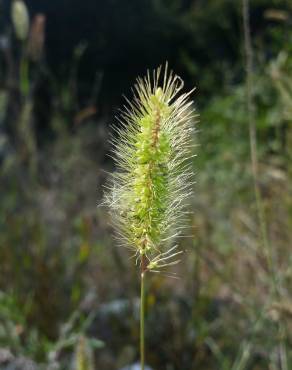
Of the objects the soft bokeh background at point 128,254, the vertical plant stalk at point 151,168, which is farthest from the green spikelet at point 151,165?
the soft bokeh background at point 128,254

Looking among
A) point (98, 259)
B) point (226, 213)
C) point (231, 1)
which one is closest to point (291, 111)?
point (98, 259)

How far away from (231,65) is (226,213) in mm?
3615

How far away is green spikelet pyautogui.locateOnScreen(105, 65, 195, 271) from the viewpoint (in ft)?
3.13

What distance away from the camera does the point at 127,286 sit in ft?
10.4

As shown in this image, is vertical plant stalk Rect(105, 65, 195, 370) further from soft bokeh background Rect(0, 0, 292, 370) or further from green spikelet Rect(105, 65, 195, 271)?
soft bokeh background Rect(0, 0, 292, 370)

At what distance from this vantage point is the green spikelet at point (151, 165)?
37.6 inches

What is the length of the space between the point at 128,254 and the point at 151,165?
324 cm

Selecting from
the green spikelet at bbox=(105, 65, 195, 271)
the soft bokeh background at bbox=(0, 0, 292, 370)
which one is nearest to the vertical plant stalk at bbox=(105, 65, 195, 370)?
the green spikelet at bbox=(105, 65, 195, 271)

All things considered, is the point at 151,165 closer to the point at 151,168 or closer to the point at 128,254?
the point at 151,168

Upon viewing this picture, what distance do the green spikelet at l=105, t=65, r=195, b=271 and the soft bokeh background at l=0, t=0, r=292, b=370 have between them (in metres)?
0.39

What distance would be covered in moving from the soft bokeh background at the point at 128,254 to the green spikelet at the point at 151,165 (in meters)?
0.39

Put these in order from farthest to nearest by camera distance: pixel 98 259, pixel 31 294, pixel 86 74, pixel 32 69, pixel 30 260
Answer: pixel 86 74 → pixel 32 69 → pixel 98 259 → pixel 30 260 → pixel 31 294

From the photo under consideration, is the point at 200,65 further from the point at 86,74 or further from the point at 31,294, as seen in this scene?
the point at 31,294

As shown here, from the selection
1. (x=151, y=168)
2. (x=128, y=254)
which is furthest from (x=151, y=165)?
(x=128, y=254)
